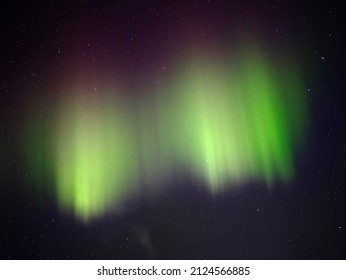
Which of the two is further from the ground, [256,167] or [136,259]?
[256,167]

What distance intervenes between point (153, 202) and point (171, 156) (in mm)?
250

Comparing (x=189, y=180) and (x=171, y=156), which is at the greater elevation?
(x=171, y=156)

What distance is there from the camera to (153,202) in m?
1.81
